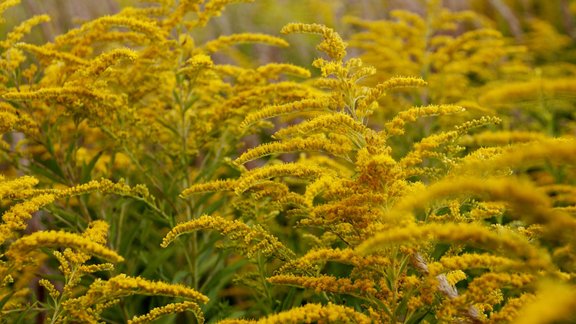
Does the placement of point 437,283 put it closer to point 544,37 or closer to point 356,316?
point 356,316

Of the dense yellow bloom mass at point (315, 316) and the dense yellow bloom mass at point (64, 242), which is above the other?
the dense yellow bloom mass at point (64, 242)

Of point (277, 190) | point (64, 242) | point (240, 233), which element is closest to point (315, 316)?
point (240, 233)

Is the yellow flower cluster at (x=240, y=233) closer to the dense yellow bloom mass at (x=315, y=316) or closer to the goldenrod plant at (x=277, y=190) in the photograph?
the goldenrod plant at (x=277, y=190)

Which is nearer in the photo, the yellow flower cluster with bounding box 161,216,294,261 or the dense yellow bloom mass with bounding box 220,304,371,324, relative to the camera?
the dense yellow bloom mass with bounding box 220,304,371,324

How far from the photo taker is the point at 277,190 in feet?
7.86

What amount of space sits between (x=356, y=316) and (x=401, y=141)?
7.76 feet

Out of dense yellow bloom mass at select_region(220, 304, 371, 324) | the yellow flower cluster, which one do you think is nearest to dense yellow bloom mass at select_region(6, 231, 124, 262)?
the yellow flower cluster

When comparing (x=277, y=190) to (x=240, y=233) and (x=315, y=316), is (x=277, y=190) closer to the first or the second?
(x=240, y=233)

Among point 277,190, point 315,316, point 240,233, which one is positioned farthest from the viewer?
point 277,190

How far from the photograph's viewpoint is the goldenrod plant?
67.9 inches

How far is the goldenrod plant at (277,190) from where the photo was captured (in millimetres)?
1726

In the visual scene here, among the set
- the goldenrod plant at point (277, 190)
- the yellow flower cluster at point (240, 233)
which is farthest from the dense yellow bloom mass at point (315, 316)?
the yellow flower cluster at point (240, 233)

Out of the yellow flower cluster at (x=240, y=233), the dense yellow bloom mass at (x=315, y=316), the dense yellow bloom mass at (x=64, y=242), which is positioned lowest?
the dense yellow bloom mass at (x=315, y=316)

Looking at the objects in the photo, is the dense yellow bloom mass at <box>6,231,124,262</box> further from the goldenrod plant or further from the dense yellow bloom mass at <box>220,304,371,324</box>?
the dense yellow bloom mass at <box>220,304,371,324</box>
